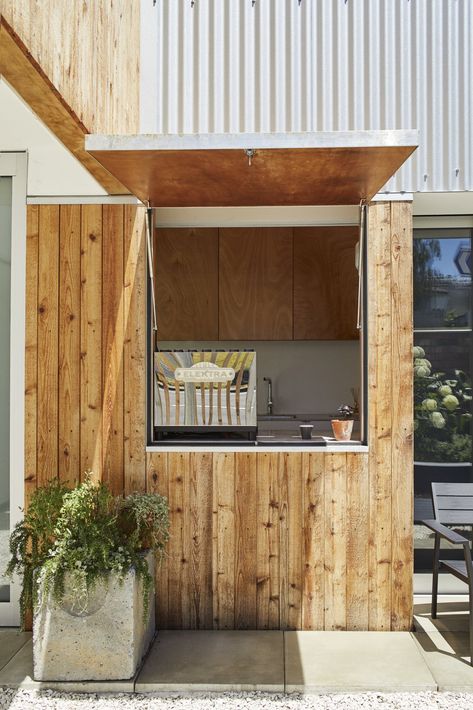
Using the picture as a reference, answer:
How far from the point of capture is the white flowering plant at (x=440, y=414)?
4.55 m

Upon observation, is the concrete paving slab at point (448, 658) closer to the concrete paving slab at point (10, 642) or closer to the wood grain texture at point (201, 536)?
the wood grain texture at point (201, 536)

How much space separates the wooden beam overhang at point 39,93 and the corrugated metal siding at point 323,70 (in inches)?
40.4

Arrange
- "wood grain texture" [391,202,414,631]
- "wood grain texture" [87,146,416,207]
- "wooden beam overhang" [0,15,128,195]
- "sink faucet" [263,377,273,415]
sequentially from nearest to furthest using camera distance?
"wooden beam overhang" [0,15,128,195] < "wood grain texture" [87,146,416,207] < "wood grain texture" [391,202,414,631] < "sink faucet" [263,377,273,415]

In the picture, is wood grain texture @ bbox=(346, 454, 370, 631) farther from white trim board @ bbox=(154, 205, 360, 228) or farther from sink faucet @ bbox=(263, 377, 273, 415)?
sink faucet @ bbox=(263, 377, 273, 415)

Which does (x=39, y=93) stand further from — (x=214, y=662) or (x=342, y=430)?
(x=214, y=662)

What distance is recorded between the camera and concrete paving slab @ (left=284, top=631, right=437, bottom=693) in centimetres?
321

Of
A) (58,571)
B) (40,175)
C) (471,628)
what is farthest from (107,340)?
(471,628)

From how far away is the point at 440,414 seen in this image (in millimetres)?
4562

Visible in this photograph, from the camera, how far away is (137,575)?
340cm

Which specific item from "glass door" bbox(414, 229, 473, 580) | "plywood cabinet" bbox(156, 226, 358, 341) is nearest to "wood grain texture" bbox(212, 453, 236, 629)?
"glass door" bbox(414, 229, 473, 580)

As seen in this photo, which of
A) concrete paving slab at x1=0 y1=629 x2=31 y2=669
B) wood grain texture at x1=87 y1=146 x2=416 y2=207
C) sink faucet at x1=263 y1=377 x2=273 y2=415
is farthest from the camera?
sink faucet at x1=263 y1=377 x2=273 y2=415

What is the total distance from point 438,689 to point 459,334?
2232mm

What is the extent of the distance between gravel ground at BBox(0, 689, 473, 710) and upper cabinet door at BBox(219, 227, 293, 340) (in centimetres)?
297

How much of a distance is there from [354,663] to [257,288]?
300 centimetres
